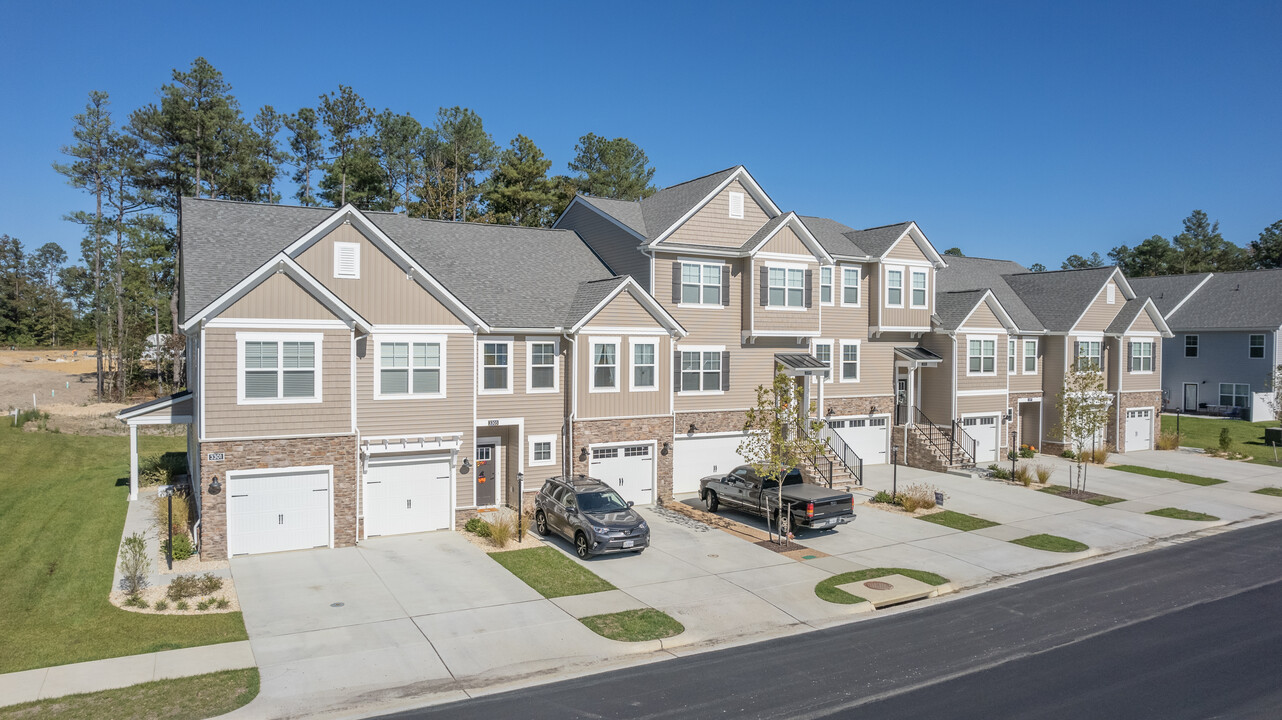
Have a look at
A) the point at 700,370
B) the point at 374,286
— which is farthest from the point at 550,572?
the point at 700,370

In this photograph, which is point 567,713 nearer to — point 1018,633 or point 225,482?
point 1018,633

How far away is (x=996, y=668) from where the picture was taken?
13.2 meters

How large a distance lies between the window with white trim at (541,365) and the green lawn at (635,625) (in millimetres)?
10895

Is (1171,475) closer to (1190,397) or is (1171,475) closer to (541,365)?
(1190,397)

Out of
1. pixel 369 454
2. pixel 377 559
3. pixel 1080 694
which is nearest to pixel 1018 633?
pixel 1080 694

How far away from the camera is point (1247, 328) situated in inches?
2045

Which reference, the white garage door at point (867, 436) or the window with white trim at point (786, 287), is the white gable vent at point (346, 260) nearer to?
the window with white trim at point (786, 287)

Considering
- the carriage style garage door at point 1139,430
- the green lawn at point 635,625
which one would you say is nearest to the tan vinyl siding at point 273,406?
the green lawn at point 635,625

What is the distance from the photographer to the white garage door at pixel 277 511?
19312 millimetres

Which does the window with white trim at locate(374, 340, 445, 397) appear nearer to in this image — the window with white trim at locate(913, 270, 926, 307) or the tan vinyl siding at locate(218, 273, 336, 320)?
the tan vinyl siding at locate(218, 273, 336, 320)

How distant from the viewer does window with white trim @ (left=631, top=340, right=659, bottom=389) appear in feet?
86.4

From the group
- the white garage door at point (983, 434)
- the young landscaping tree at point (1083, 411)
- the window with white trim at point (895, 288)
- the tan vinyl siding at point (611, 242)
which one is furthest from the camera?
the white garage door at point (983, 434)

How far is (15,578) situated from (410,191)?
133 feet

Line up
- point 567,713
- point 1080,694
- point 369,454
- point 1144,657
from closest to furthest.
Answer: point 567,713 < point 1080,694 < point 1144,657 < point 369,454
